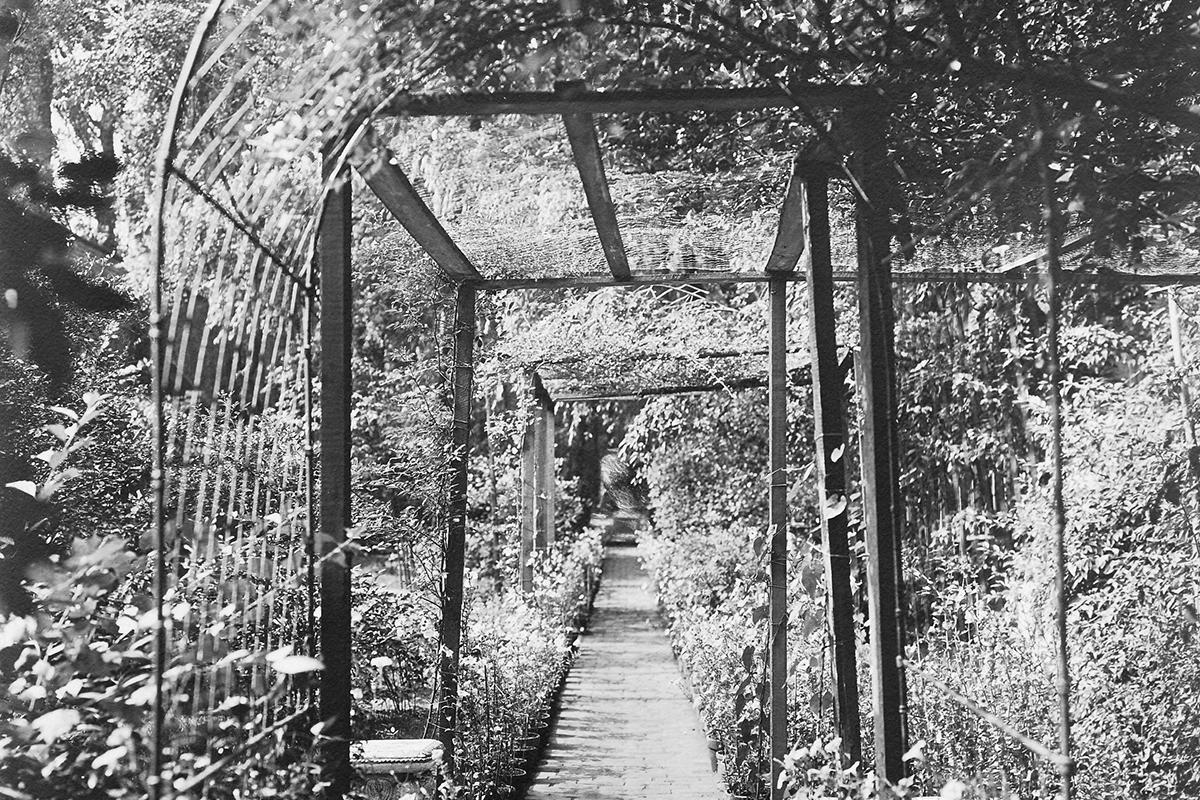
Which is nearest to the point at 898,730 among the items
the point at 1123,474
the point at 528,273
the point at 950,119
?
the point at 950,119

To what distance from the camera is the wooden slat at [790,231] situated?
3439 millimetres

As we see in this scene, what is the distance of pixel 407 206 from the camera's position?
3531mm

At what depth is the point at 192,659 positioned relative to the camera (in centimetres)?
177

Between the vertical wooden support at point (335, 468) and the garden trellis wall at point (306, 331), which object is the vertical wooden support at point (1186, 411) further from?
the vertical wooden support at point (335, 468)

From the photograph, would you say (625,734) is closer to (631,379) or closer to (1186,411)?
(631,379)

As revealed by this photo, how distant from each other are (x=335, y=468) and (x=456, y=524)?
86.3 inches

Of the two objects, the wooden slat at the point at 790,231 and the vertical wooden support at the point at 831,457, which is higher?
the wooden slat at the point at 790,231

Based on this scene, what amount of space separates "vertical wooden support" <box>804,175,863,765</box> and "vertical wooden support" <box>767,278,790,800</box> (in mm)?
1163

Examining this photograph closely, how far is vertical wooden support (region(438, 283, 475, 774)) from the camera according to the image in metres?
4.45

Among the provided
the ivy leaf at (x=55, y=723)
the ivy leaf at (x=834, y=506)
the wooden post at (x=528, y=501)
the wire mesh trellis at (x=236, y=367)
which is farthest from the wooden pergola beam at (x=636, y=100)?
the wooden post at (x=528, y=501)

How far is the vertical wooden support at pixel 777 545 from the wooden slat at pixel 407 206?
1367mm

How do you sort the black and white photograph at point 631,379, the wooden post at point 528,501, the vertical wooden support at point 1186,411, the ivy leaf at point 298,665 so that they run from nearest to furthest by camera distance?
the ivy leaf at point 298,665
the black and white photograph at point 631,379
the vertical wooden support at point 1186,411
the wooden post at point 528,501

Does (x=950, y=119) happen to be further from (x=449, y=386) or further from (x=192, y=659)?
(x=449, y=386)

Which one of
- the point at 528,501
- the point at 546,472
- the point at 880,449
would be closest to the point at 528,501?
the point at 528,501
